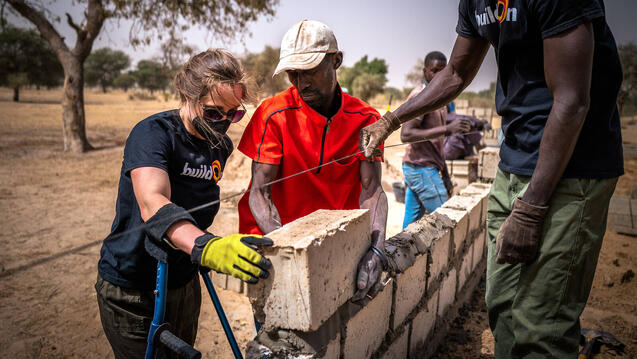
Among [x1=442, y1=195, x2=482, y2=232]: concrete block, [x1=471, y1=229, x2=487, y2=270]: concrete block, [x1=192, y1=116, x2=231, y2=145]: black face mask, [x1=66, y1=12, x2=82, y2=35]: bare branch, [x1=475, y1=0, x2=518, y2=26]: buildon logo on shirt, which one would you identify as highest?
[x1=66, y1=12, x2=82, y2=35]: bare branch

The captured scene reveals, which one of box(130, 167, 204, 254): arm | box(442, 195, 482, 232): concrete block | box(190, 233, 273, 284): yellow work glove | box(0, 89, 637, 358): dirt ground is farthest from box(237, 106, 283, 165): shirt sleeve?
box(442, 195, 482, 232): concrete block

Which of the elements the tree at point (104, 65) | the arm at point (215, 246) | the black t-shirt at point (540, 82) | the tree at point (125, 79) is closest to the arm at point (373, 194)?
the black t-shirt at point (540, 82)

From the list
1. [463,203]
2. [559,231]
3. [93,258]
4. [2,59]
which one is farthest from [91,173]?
[2,59]

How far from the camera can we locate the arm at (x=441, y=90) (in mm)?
2059

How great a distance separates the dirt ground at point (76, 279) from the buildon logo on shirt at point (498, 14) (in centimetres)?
142

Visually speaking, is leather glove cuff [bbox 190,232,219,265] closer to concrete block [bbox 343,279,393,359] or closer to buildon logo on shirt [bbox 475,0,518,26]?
concrete block [bbox 343,279,393,359]

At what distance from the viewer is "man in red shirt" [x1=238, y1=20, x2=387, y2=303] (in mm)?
2059

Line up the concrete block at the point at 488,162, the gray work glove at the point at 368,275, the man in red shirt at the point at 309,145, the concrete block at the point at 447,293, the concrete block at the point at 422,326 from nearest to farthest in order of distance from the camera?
the gray work glove at the point at 368,275 < the man in red shirt at the point at 309,145 < the concrete block at the point at 422,326 < the concrete block at the point at 447,293 < the concrete block at the point at 488,162

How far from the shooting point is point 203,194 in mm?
2029

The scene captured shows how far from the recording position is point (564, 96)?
138 cm

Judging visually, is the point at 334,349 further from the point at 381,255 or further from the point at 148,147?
the point at 148,147

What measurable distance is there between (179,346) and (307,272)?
2.00ft

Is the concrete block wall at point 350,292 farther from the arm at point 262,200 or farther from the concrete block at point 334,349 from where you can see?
the arm at point 262,200

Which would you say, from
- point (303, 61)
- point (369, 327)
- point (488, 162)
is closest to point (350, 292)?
point (369, 327)
